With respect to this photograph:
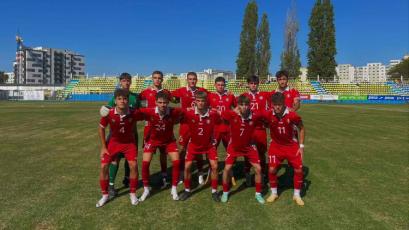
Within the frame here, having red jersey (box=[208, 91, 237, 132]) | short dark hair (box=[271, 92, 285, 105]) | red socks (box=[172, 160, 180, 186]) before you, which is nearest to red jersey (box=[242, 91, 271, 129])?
red jersey (box=[208, 91, 237, 132])

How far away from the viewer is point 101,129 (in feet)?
18.9

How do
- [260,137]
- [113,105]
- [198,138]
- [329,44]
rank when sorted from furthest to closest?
[329,44] < [260,137] < [113,105] < [198,138]

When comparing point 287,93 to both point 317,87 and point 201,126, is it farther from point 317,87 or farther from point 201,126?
point 317,87

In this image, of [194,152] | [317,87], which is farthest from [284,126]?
[317,87]

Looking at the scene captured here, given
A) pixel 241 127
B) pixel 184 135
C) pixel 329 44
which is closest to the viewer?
Answer: pixel 241 127

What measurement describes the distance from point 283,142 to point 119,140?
2.97 meters

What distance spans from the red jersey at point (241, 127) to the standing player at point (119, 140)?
1.74m

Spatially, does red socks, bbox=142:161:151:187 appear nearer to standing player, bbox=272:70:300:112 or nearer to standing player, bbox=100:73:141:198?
standing player, bbox=100:73:141:198

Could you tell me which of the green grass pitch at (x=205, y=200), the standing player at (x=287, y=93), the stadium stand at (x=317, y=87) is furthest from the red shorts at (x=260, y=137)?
the stadium stand at (x=317, y=87)

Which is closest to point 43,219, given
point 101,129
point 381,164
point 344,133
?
point 101,129

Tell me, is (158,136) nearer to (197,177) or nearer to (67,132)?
(197,177)

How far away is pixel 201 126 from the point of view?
605 centimetres

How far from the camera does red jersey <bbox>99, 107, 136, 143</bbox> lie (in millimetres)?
5715

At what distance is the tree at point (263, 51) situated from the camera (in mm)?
63719
